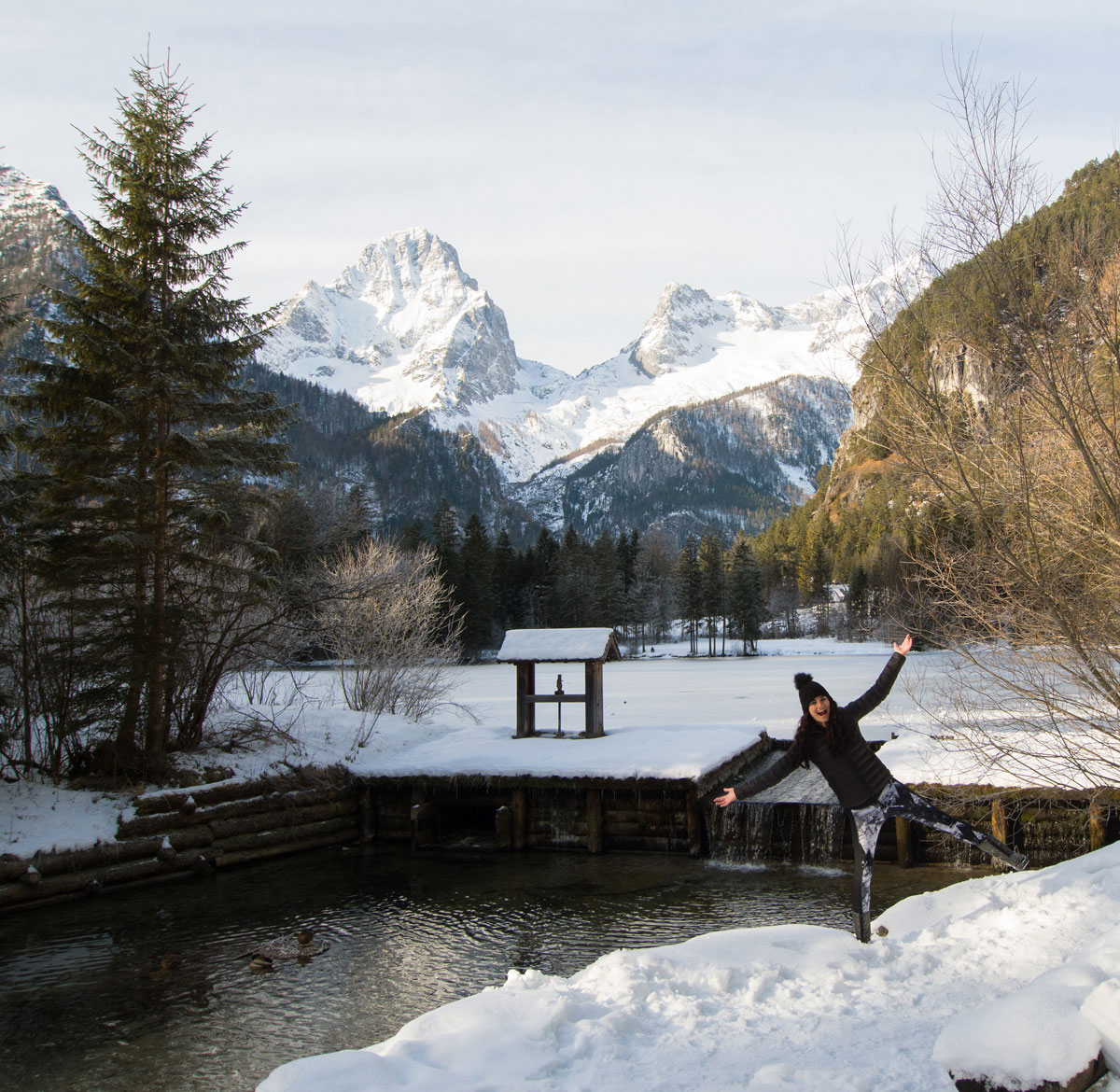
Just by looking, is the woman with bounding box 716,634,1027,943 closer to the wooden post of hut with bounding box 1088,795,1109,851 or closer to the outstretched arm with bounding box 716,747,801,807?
the outstretched arm with bounding box 716,747,801,807

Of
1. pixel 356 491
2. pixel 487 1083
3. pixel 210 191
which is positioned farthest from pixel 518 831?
pixel 356 491

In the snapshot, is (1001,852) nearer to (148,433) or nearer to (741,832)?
(741,832)

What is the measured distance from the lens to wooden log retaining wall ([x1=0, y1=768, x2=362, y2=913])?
12570 mm

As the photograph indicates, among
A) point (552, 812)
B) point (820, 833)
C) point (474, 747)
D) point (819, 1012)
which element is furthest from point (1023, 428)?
point (474, 747)

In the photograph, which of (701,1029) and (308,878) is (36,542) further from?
(701,1029)

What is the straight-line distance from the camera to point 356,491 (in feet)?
198

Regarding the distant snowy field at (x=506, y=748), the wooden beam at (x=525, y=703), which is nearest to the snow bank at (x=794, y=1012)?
the distant snowy field at (x=506, y=748)

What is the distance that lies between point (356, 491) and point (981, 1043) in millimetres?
58439

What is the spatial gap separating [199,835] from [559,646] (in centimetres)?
764

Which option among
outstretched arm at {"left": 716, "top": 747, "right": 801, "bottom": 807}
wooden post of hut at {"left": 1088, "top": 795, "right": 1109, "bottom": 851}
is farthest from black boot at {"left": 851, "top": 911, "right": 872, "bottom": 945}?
wooden post of hut at {"left": 1088, "top": 795, "right": 1109, "bottom": 851}

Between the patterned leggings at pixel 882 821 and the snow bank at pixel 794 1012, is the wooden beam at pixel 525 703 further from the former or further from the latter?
the patterned leggings at pixel 882 821

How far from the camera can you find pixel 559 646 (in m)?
18.7

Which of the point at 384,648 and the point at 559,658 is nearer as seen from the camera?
the point at 559,658

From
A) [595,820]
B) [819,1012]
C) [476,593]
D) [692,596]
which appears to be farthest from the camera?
[692,596]
